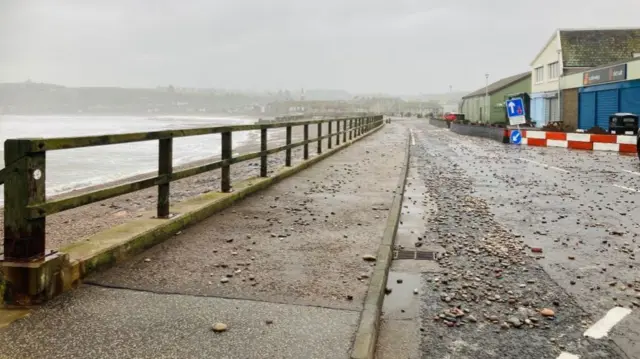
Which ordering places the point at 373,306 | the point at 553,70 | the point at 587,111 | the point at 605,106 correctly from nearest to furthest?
the point at 373,306 < the point at 605,106 < the point at 587,111 < the point at 553,70

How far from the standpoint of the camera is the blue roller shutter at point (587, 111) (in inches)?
1523

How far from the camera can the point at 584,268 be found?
17.9ft

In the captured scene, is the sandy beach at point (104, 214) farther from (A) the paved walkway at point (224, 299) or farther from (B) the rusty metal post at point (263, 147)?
(B) the rusty metal post at point (263, 147)

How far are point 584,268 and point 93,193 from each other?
4575 millimetres

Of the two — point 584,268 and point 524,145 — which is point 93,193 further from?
point 524,145

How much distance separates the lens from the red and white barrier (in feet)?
74.8

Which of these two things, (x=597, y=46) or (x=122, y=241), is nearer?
(x=122, y=241)

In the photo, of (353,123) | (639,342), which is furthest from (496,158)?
(639,342)

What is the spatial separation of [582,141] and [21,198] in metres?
25.0

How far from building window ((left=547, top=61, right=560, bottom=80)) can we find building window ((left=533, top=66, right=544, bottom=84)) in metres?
2.05

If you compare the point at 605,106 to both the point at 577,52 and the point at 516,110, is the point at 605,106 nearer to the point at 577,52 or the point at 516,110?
the point at 577,52

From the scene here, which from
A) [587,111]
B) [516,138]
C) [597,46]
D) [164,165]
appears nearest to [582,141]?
[516,138]

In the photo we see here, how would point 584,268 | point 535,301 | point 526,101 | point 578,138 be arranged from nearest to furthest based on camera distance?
point 535,301, point 584,268, point 578,138, point 526,101

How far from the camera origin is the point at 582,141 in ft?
81.4
